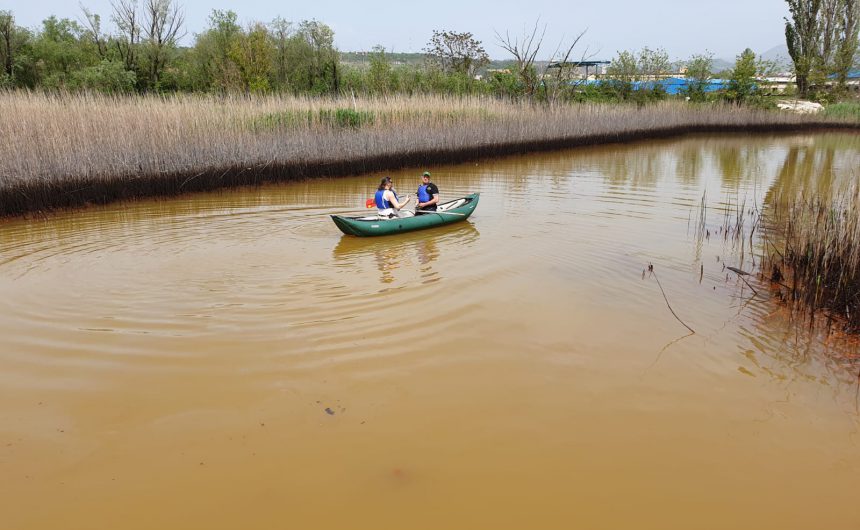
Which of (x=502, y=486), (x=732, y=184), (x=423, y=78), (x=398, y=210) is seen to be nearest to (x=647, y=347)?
(x=502, y=486)

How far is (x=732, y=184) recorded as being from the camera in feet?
45.5

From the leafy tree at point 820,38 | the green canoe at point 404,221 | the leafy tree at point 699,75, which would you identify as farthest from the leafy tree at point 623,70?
the green canoe at point 404,221

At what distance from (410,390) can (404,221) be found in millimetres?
4808

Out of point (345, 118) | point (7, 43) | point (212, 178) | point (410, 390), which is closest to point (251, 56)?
point (7, 43)

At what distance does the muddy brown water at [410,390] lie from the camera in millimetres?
3209

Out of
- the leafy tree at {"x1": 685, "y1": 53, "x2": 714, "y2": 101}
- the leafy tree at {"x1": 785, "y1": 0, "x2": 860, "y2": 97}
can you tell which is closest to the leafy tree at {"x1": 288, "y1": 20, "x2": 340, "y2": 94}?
the leafy tree at {"x1": 685, "y1": 53, "x2": 714, "y2": 101}

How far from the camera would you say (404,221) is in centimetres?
881

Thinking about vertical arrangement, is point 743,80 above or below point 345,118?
above

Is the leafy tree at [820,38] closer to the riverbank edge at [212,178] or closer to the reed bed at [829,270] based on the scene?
the riverbank edge at [212,178]

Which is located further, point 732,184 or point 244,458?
point 732,184

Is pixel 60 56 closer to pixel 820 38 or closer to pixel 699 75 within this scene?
pixel 699 75

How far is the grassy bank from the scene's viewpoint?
10.8m

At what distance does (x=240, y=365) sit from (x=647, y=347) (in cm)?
331

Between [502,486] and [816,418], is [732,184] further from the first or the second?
[502,486]
